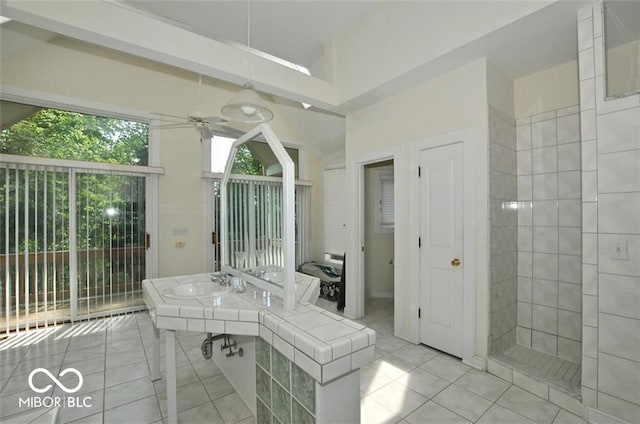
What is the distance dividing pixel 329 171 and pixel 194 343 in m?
3.47

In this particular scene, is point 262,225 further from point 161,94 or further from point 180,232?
point 161,94

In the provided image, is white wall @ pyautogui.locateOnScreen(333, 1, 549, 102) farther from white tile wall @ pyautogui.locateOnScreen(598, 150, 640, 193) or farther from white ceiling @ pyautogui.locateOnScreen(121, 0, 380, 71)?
white tile wall @ pyautogui.locateOnScreen(598, 150, 640, 193)

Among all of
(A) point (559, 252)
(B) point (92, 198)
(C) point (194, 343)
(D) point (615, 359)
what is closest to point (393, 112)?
(A) point (559, 252)

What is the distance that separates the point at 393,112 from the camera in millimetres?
3088

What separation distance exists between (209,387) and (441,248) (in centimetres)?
230

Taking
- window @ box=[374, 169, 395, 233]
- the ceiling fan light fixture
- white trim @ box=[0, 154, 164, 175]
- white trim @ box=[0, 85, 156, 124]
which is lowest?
window @ box=[374, 169, 395, 233]

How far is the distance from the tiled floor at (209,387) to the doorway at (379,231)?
1545 mm

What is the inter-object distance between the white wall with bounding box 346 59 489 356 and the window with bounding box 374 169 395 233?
1195 millimetres

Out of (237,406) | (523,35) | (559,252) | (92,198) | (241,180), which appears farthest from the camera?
(92,198)

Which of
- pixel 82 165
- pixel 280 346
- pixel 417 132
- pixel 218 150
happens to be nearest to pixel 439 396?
pixel 280 346

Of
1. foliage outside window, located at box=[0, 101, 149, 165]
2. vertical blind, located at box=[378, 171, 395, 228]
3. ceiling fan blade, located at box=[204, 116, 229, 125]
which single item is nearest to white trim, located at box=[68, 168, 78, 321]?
foliage outside window, located at box=[0, 101, 149, 165]

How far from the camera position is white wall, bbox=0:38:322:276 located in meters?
3.31

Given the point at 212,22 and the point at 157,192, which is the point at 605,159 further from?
the point at 157,192

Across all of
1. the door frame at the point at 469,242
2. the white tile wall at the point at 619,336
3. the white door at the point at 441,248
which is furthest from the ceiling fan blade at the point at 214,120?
the white tile wall at the point at 619,336
